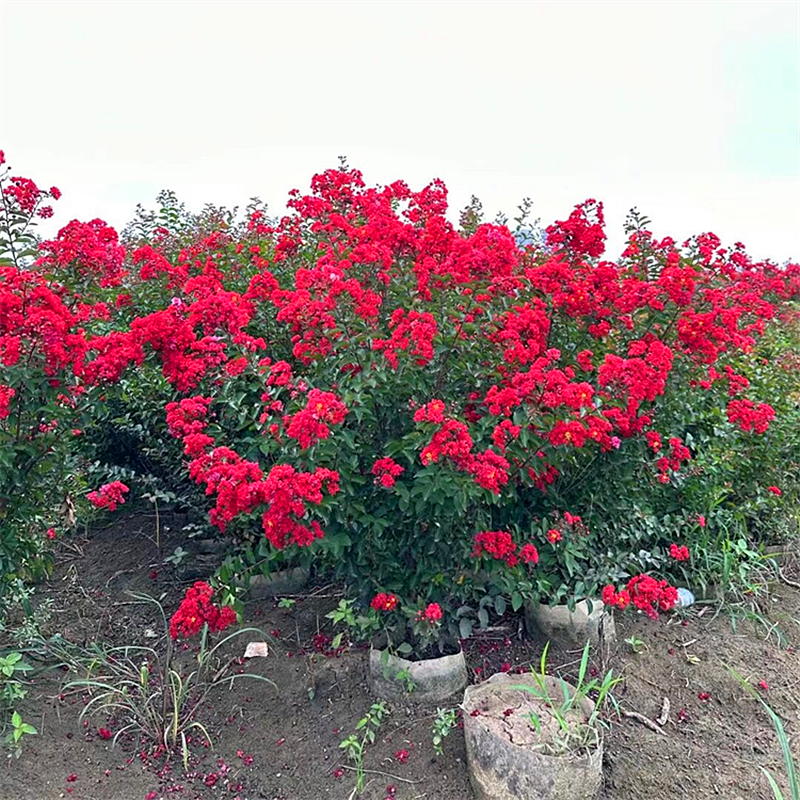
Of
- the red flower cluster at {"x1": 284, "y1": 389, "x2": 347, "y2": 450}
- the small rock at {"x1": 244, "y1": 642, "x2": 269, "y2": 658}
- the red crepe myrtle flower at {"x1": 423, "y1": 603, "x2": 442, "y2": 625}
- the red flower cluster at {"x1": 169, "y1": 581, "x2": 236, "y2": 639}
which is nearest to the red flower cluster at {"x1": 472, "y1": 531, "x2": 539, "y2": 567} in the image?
the red crepe myrtle flower at {"x1": 423, "y1": 603, "x2": 442, "y2": 625}

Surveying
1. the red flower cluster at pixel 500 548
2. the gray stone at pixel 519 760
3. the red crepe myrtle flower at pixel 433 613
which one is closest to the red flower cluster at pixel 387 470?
the red flower cluster at pixel 500 548

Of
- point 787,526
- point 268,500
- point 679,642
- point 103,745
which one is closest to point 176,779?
point 103,745

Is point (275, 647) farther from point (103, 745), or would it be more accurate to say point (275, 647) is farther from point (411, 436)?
point (411, 436)

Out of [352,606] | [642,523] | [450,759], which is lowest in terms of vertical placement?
[450,759]

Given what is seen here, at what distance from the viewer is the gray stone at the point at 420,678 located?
8.45 ft

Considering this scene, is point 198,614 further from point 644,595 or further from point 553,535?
point 644,595

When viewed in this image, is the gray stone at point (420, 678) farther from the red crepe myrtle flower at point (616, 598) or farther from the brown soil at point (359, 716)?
the red crepe myrtle flower at point (616, 598)

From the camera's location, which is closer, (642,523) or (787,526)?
(642,523)

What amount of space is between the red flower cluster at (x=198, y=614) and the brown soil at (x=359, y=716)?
1.53 feet

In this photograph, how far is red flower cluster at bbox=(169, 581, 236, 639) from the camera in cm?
233

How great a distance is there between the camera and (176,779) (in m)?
2.39

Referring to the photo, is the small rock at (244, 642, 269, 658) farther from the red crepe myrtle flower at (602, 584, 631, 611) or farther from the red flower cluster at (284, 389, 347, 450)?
the red crepe myrtle flower at (602, 584, 631, 611)

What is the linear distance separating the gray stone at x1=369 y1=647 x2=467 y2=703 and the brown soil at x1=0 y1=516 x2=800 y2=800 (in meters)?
0.05

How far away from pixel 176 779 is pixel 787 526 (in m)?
3.17
